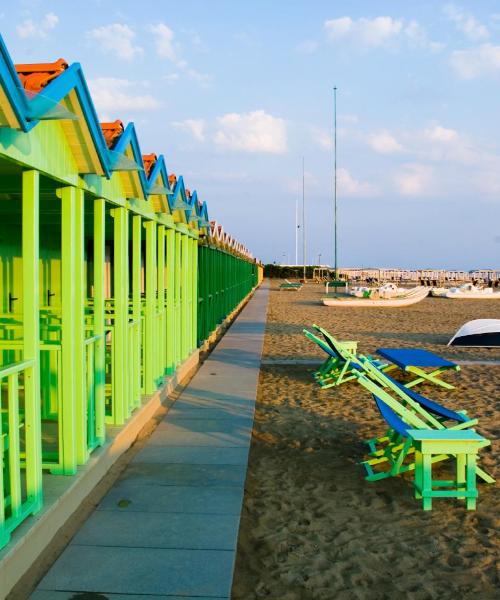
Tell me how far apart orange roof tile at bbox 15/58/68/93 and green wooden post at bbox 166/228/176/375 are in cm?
428

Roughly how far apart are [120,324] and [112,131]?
1759 millimetres

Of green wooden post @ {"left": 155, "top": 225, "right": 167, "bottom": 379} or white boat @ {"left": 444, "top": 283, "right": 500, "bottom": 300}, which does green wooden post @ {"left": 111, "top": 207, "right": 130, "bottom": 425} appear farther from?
white boat @ {"left": 444, "top": 283, "right": 500, "bottom": 300}

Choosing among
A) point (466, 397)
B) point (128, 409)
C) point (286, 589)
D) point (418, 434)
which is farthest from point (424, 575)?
point (466, 397)

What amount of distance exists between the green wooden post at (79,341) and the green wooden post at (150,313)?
2.36 meters

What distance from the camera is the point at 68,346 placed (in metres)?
4.16

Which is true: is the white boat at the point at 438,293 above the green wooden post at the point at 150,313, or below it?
below

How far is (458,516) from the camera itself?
166 inches

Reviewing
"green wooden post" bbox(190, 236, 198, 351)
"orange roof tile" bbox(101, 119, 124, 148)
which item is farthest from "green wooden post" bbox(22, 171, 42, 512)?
"green wooden post" bbox(190, 236, 198, 351)

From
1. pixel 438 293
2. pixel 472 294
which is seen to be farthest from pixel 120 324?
pixel 438 293

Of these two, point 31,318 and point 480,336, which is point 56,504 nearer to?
point 31,318

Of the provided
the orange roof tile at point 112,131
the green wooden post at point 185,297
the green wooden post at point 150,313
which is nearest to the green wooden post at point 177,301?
the green wooden post at point 185,297

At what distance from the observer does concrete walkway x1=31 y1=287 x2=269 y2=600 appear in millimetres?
3098

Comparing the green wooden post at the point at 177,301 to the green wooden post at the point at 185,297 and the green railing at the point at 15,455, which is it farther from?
the green railing at the point at 15,455

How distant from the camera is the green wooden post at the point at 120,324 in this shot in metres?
5.49
